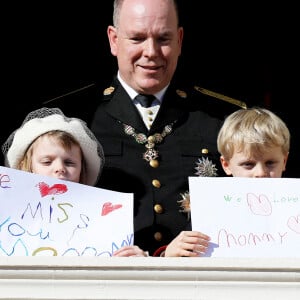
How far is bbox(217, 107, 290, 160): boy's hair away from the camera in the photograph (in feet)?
8.82

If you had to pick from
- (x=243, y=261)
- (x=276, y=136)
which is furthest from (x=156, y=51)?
(x=243, y=261)

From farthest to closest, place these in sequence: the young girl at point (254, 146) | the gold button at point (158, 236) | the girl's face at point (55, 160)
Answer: the gold button at point (158, 236) < the young girl at point (254, 146) < the girl's face at point (55, 160)

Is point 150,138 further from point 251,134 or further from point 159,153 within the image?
point 251,134

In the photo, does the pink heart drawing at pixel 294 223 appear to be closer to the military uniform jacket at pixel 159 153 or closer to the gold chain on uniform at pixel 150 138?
the military uniform jacket at pixel 159 153

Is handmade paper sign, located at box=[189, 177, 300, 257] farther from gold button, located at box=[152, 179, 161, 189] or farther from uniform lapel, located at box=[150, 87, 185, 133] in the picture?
uniform lapel, located at box=[150, 87, 185, 133]

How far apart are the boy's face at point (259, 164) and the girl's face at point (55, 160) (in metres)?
0.37

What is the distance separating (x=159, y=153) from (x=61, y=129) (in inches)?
15.0

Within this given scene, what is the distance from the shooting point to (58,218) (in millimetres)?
2391

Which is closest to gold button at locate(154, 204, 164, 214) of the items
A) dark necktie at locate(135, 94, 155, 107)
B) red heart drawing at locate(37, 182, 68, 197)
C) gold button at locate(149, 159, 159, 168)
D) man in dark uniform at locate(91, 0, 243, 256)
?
man in dark uniform at locate(91, 0, 243, 256)

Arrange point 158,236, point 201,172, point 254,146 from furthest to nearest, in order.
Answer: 1. point 201,172
2. point 158,236
3. point 254,146

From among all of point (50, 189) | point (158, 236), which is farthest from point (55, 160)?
point (158, 236)

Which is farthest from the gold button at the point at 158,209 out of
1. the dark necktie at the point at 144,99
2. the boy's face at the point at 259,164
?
the dark necktie at the point at 144,99

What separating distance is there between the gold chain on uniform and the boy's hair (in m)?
0.21

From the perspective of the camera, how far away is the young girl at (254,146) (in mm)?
2668
